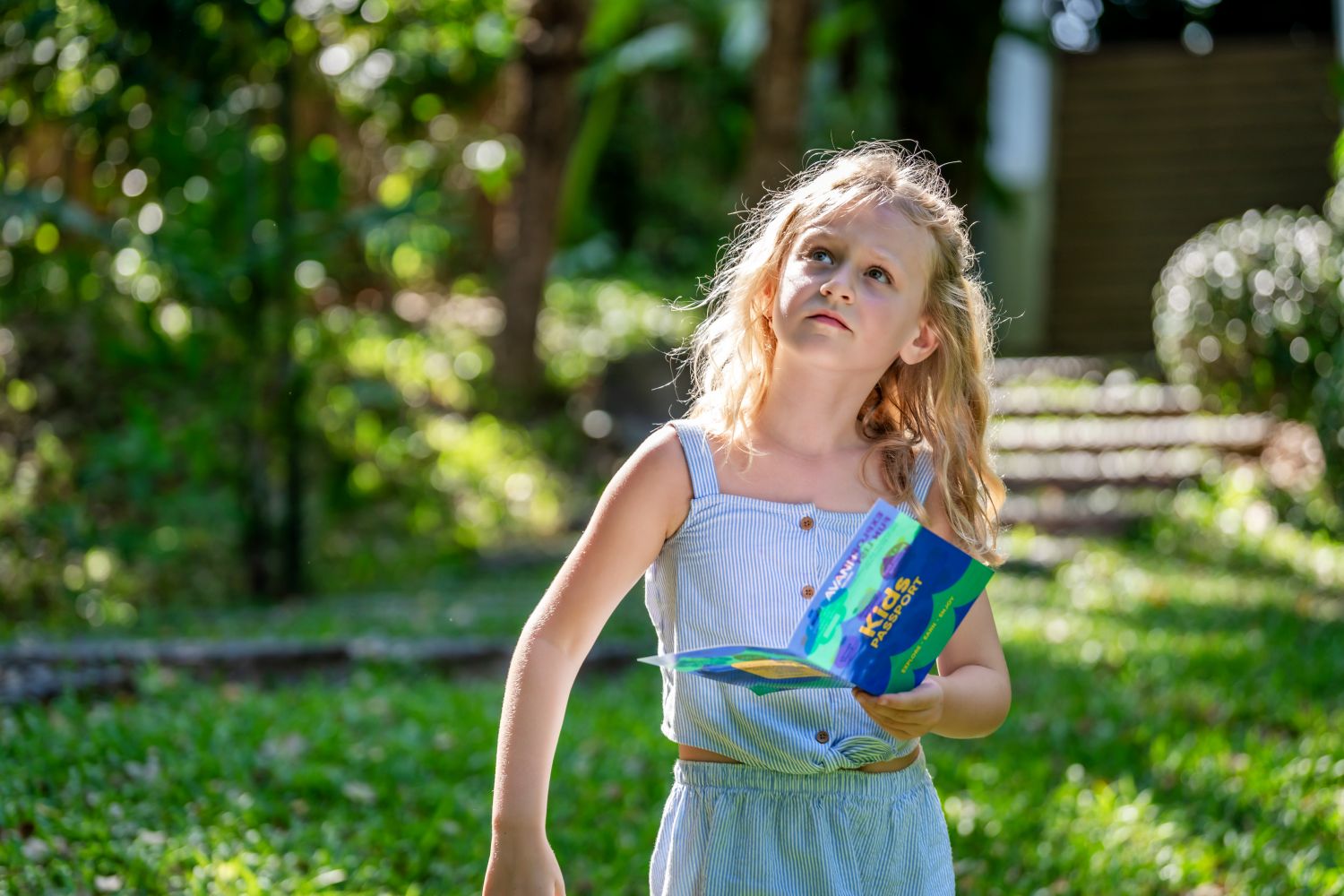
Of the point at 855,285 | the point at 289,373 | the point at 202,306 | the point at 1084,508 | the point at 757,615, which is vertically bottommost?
the point at 1084,508

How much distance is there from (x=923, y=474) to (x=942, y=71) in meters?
7.72

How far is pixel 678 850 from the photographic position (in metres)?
2.04

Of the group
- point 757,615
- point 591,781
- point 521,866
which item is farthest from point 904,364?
point 591,781

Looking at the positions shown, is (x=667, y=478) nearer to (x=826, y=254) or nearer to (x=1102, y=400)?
(x=826, y=254)

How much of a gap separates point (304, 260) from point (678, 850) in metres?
5.37

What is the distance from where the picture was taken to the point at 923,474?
2195 millimetres

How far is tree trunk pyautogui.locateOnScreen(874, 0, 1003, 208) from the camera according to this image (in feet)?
30.8

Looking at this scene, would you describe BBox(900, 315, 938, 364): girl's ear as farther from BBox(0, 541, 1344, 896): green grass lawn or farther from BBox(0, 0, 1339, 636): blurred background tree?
BBox(0, 0, 1339, 636): blurred background tree

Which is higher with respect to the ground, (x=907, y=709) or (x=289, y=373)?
(x=289, y=373)

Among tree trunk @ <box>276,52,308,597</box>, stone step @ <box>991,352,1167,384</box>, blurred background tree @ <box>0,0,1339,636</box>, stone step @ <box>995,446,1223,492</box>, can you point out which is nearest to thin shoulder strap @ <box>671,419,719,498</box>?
blurred background tree @ <box>0,0,1339,636</box>

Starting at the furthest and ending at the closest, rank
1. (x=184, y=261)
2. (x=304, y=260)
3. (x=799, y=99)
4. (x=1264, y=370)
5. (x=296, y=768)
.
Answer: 1. (x=1264, y=370)
2. (x=799, y=99)
3. (x=304, y=260)
4. (x=184, y=261)
5. (x=296, y=768)

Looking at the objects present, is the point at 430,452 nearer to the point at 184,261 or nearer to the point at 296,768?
the point at 184,261

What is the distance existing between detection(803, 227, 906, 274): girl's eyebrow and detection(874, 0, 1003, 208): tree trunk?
24.6 ft

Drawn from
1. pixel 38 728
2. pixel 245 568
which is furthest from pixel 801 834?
pixel 245 568
